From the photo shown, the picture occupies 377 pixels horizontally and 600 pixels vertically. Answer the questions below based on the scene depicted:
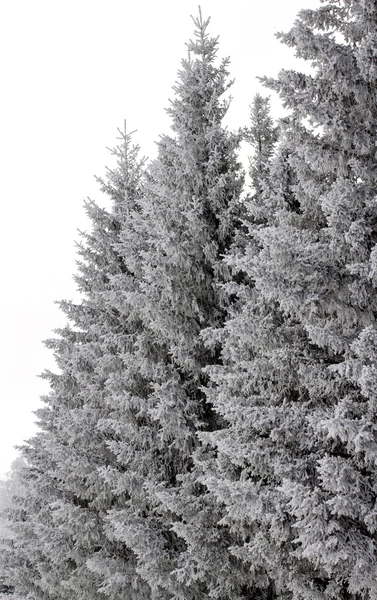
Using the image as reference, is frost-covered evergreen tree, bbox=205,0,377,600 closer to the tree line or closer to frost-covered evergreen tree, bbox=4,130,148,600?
the tree line

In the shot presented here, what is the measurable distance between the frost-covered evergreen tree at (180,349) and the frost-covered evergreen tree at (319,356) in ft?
4.37

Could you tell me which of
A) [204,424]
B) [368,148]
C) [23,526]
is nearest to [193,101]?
[368,148]

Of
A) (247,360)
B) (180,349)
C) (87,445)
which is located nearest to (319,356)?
(247,360)

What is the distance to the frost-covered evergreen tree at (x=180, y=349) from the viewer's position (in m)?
9.48

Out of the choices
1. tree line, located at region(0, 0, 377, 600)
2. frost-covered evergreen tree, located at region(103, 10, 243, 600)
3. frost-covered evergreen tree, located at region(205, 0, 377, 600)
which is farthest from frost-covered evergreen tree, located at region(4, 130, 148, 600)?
frost-covered evergreen tree, located at region(205, 0, 377, 600)

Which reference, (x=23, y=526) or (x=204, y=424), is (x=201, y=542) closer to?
(x=204, y=424)

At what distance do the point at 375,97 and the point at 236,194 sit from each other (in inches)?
148

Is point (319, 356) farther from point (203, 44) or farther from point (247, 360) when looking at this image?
point (203, 44)

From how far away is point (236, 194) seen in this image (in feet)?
34.7

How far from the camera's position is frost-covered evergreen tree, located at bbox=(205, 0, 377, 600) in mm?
6605

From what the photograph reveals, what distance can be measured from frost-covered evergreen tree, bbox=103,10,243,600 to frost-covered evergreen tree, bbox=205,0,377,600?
4.37 feet

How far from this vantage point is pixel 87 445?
43.0 ft

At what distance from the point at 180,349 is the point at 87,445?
15.9 feet

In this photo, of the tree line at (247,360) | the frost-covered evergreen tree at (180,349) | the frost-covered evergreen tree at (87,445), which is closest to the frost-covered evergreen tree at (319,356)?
the tree line at (247,360)
